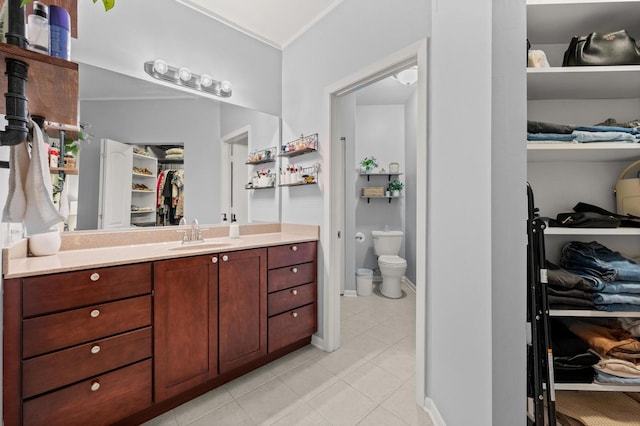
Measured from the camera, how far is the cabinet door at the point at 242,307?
1.65 metres

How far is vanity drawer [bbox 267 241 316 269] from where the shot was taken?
192cm

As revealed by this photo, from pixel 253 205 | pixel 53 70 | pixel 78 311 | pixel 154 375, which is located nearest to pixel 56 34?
pixel 53 70

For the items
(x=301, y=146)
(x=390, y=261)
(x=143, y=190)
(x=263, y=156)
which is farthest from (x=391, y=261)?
(x=143, y=190)

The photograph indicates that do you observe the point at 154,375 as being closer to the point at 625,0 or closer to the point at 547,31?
the point at 547,31

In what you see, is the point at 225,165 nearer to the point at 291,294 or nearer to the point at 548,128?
the point at 291,294

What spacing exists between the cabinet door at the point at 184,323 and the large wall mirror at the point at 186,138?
2.34 ft

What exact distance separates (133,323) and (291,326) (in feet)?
3.50

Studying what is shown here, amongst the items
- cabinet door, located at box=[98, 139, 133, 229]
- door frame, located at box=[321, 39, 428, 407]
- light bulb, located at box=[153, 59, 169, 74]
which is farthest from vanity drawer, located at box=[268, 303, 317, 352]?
light bulb, located at box=[153, 59, 169, 74]

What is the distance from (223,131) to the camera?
229 cm

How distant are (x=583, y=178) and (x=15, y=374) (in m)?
2.85

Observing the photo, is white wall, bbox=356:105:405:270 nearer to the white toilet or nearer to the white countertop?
the white toilet

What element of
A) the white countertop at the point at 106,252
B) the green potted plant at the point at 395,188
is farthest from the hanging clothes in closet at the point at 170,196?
the green potted plant at the point at 395,188

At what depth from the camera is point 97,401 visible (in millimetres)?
1201

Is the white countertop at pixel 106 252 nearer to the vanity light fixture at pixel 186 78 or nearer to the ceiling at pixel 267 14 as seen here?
the vanity light fixture at pixel 186 78
